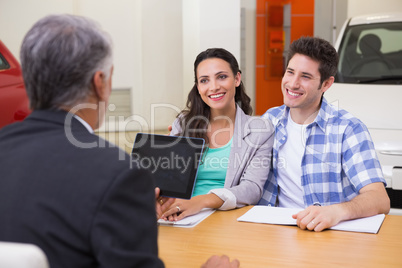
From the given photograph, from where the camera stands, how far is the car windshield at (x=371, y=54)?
411 centimetres

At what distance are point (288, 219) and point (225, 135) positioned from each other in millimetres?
790

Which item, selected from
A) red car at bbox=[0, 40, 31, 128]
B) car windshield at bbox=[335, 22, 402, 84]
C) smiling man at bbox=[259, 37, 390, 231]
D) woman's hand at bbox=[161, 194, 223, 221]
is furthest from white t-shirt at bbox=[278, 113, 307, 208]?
car windshield at bbox=[335, 22, 402, 84]

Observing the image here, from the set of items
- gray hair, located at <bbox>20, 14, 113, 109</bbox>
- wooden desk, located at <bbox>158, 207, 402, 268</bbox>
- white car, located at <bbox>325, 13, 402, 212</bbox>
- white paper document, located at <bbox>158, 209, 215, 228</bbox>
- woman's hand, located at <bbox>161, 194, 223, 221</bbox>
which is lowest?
white paper document, located at <bbox>158, 209, 215, 228</bbox>

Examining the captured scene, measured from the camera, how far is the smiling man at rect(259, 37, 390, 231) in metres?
2.31

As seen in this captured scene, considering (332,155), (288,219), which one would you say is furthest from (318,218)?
(332,155)

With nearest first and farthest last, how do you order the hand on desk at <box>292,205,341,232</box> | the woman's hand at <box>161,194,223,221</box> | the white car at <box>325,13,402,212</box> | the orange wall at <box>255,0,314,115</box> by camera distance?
1. the hand on desk at <box>292,205,341,232</box>
2. the woman's hand at <box>161,194,223,221</box>
3. the white car at <box>325,13,402,212</box>
4. the orange wall at <box>255,0,314,115</box>

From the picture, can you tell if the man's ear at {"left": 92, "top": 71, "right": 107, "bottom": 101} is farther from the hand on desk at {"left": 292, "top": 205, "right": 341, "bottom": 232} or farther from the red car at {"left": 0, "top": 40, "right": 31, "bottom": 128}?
Answer: the red car at {"left": 0, "top": 40, "right": 31, "bottom": 128}

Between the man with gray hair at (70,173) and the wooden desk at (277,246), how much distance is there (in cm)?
58

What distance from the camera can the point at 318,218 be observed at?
6.13 feet

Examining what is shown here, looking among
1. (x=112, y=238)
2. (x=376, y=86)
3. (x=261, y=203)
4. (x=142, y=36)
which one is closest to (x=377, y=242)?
(x=261, y=203)

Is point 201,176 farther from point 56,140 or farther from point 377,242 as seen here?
point 56,140

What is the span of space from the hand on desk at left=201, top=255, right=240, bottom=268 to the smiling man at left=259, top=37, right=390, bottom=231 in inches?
31.5

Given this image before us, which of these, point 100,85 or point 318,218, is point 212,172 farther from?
point 100,85

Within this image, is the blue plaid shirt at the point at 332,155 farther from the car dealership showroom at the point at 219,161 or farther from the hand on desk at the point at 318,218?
the hand on desk at the point at 318,218
